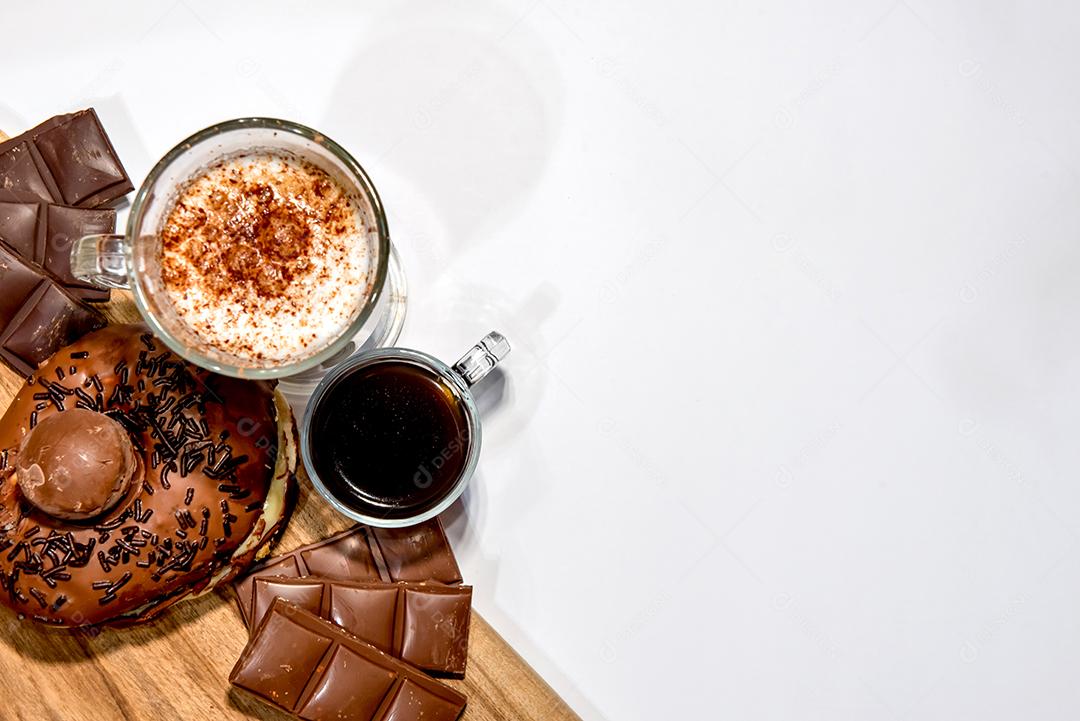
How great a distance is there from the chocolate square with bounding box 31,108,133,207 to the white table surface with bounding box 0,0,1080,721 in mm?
101

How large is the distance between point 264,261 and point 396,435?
1.76 ft

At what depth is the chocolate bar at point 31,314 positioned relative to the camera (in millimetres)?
2229

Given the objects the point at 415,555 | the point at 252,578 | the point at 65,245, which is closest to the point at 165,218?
the point at 65,245

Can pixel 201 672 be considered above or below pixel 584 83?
below

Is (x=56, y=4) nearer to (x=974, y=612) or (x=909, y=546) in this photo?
(x=909, y=546)

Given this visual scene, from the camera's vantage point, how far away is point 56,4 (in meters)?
2.49

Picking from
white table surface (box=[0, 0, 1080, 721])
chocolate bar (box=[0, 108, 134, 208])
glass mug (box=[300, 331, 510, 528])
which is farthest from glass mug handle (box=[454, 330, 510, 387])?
chocolate bar (box=[0, 108, 134, 208])

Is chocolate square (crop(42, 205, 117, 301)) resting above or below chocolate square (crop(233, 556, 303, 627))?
above

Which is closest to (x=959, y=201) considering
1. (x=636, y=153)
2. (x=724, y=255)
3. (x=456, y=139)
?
(x=724, y=255)

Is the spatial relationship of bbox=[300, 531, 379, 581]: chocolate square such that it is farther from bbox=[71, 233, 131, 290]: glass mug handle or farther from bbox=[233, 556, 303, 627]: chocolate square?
bbox=[71, 233, 131, 290]: glass mug handle

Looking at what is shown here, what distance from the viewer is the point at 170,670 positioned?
2.28 metres

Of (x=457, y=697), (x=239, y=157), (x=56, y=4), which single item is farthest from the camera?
(x=56, y=4)

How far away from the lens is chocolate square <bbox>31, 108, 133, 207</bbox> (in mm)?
2330

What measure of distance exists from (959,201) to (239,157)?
1964 millimetres
